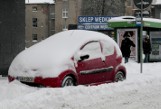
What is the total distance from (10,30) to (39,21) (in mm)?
73336

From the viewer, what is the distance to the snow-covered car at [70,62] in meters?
11.7

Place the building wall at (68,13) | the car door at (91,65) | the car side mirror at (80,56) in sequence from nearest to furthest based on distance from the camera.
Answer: the car side mirror at (80,56) → the car door at (91,65) → the building wall at (68,13)

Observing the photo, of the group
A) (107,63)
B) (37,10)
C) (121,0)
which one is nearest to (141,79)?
(107,63)

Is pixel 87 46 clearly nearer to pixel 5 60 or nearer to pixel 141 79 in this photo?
pixel 141 79

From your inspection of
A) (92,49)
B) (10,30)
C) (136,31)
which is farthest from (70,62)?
(136,31)

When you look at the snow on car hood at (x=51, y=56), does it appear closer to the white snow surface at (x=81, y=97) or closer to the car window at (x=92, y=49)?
the car window at (x=92, y=49)

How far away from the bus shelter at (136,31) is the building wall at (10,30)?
6.95 m

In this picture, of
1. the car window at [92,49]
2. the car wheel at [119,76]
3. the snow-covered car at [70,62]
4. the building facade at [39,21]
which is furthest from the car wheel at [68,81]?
the building facade at [39,21]

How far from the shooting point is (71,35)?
13.4 meters

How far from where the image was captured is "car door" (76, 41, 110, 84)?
40.7 feet

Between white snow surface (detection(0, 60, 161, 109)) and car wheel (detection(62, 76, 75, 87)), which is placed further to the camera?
car wheel (detection(62, 76, 75, 87))

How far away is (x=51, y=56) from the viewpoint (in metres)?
12.0

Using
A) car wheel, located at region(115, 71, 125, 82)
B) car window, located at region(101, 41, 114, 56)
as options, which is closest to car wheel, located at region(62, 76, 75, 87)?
car window, located at region(101, 41, 114, 56)

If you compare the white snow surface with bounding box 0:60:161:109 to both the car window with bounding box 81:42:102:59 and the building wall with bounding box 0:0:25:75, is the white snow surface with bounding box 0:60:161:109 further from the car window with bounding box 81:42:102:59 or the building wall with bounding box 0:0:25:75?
the building wall with bounding box 0:0:25:75
